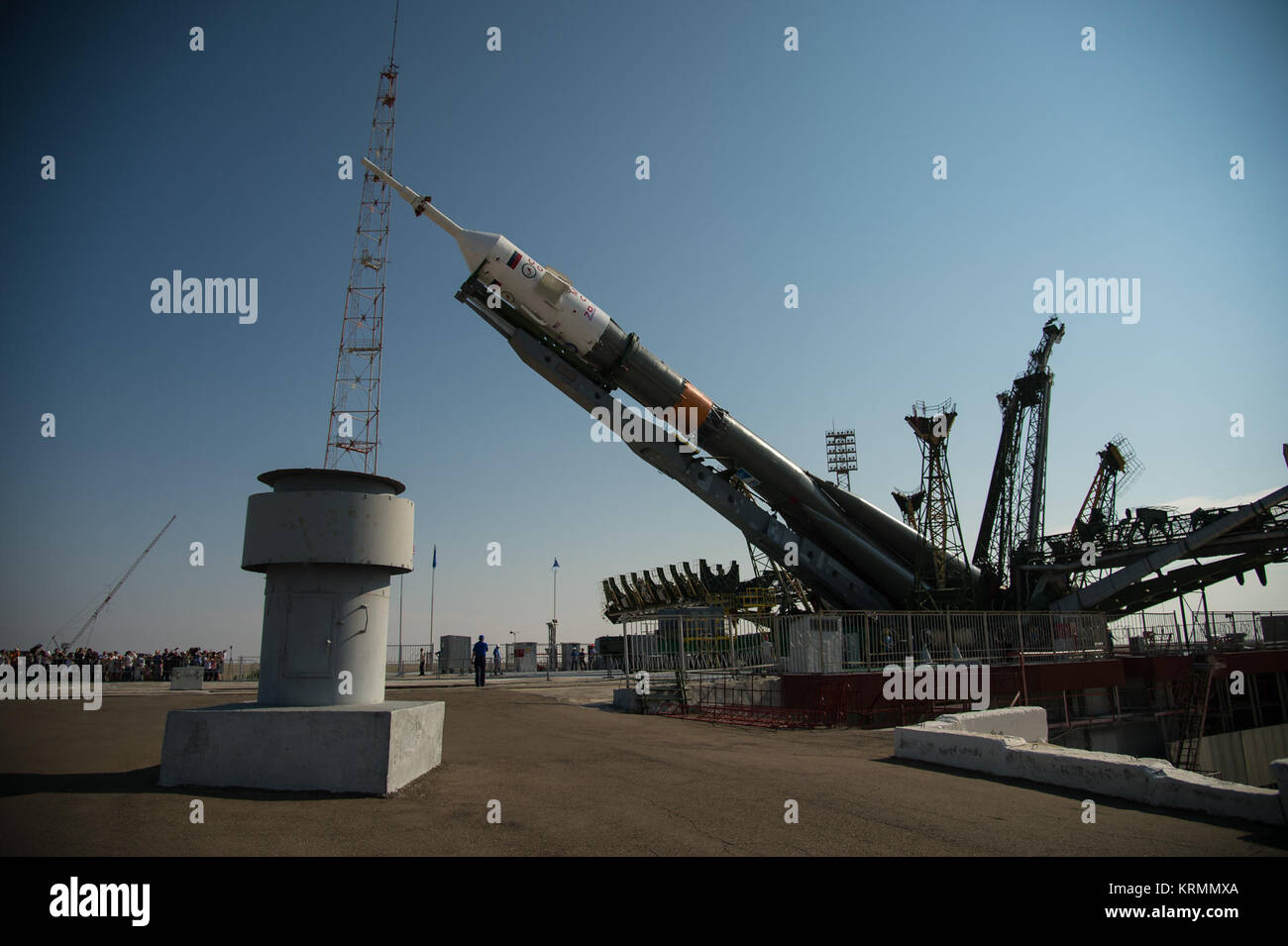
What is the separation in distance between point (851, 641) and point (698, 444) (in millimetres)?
7776

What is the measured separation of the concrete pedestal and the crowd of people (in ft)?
80.3

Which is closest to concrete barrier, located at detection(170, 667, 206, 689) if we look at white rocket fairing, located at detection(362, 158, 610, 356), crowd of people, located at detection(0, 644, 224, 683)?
crowd of people, located at detection(0, 644, 224, 683)

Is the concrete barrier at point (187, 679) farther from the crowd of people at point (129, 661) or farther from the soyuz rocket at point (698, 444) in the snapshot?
the soyuz rocket at point (698, 444)

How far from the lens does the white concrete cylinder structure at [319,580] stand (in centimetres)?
676

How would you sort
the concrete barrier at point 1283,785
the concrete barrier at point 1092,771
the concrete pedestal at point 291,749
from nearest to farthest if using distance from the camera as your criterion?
the concrete barrier at point 1283,785
the concrete barrier at point 1092,771
the concrete pedestal at point 291,749

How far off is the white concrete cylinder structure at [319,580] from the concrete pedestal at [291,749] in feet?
1.61

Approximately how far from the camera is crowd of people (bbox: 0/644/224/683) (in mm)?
27266

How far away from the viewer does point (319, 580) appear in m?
6.92

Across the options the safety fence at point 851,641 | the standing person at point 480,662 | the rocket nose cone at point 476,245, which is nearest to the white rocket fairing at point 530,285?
the rocket nose cone at point 476,245

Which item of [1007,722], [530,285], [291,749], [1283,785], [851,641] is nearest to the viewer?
[1283,785]

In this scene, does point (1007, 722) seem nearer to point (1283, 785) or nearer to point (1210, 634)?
point (1283, 785)

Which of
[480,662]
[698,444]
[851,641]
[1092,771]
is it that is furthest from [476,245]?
[1092,771]

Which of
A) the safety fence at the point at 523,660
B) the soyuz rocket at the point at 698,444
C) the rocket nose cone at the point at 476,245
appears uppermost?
the rocket nose cone at the point at 476,245
